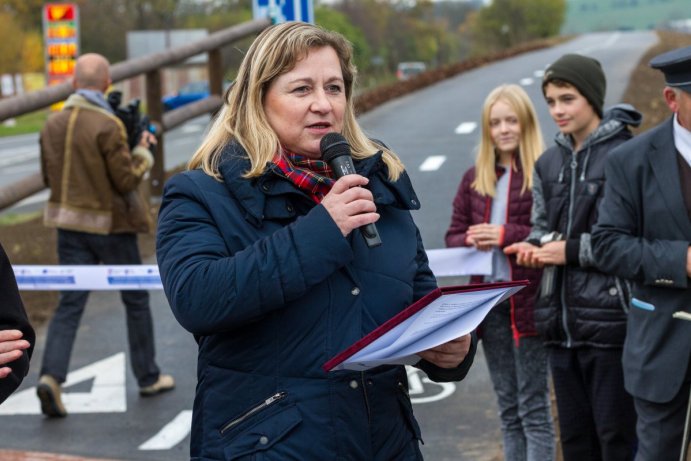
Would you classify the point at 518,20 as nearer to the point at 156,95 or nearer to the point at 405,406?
the point at 156,95

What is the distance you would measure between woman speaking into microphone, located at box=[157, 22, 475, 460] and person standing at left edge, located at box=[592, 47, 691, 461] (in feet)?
4.54

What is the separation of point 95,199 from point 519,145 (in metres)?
3.07

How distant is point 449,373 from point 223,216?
30.5 inches

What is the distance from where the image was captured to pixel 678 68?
4145 millimetres

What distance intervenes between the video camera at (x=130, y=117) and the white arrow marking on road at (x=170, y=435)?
1.95 metres

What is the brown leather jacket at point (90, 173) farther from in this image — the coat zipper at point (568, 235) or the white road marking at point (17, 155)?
the white road marking at point (17, 155)

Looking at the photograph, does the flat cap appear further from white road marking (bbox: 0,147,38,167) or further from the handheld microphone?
white road marking (bbox: 0,147,38,167)

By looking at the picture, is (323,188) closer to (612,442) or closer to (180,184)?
(180,184)

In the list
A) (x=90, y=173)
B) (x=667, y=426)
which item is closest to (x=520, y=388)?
(x=667, y=426)

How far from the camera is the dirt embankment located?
9891 millimetres

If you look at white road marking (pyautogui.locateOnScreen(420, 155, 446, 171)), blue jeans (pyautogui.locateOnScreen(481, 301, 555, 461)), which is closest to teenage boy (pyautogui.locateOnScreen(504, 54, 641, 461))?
blue jeans (pyautogui.locateOnScreen(481, 301, 555, 461))

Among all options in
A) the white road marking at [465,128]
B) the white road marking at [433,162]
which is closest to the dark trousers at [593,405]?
the white road marking at [433,162]

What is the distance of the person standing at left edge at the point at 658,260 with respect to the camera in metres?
4.27

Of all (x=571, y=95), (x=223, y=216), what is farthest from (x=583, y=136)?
(x=223, y=216)
